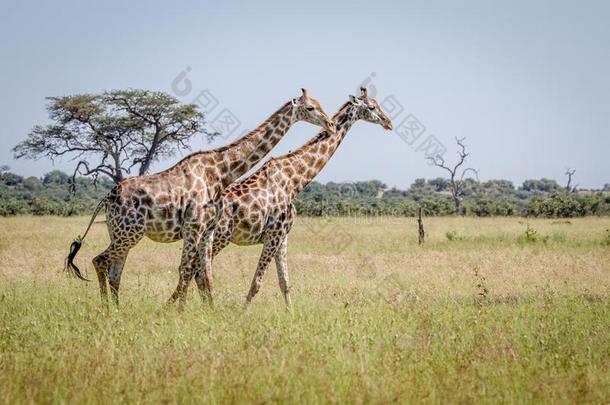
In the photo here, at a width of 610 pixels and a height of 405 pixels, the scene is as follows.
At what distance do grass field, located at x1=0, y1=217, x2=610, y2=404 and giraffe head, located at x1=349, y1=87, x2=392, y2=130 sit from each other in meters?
2.82

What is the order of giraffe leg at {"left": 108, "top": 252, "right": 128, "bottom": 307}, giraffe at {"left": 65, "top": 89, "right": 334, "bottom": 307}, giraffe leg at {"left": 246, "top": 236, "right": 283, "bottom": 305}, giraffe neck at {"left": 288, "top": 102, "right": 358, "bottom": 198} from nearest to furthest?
1. giraffe at {"left": 65, "top": 89, "right": 334, "bottom": 307}
2. giraffe leg at {"left": 108, "top": 252, "right": 128, "bottom": 307}
3. giraffe leg at {"left": 246, "top": 236, "right": 283, "bottom": 305}
4. giraffe neck at {"left": 288, "top": 102, "right": 358, "bottom": 198}

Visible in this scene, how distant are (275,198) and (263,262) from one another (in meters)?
0.98

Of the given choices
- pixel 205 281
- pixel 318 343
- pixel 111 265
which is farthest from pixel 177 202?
pixel 318 343

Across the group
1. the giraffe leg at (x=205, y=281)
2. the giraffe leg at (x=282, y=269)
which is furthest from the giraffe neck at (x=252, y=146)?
the giraffe leg at (x=282, y=269)

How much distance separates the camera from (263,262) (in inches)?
377

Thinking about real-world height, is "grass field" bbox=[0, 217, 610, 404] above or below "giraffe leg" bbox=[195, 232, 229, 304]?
below

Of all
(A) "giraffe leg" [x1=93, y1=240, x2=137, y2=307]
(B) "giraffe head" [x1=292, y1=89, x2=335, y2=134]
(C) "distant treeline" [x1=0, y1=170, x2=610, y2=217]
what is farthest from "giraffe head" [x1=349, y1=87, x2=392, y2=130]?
(C) "distant treeline" [x1=0, y1=170, x2=610, y2=217]

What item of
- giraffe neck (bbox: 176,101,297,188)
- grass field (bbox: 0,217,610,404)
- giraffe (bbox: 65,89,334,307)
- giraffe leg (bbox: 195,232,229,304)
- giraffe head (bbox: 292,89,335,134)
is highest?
giraffe head (bbox: 292,89,335,134)

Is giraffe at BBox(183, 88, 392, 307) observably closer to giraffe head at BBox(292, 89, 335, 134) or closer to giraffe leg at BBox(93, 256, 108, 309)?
giraffe head at BBox(292, 89, 335, 134)

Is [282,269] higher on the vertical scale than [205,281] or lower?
higher

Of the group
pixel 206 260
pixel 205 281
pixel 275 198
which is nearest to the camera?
pixel 206 260

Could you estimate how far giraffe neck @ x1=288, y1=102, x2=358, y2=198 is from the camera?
10.3 meters

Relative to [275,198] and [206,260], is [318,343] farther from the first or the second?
[275,198]

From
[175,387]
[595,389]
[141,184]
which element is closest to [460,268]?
[141,184]
